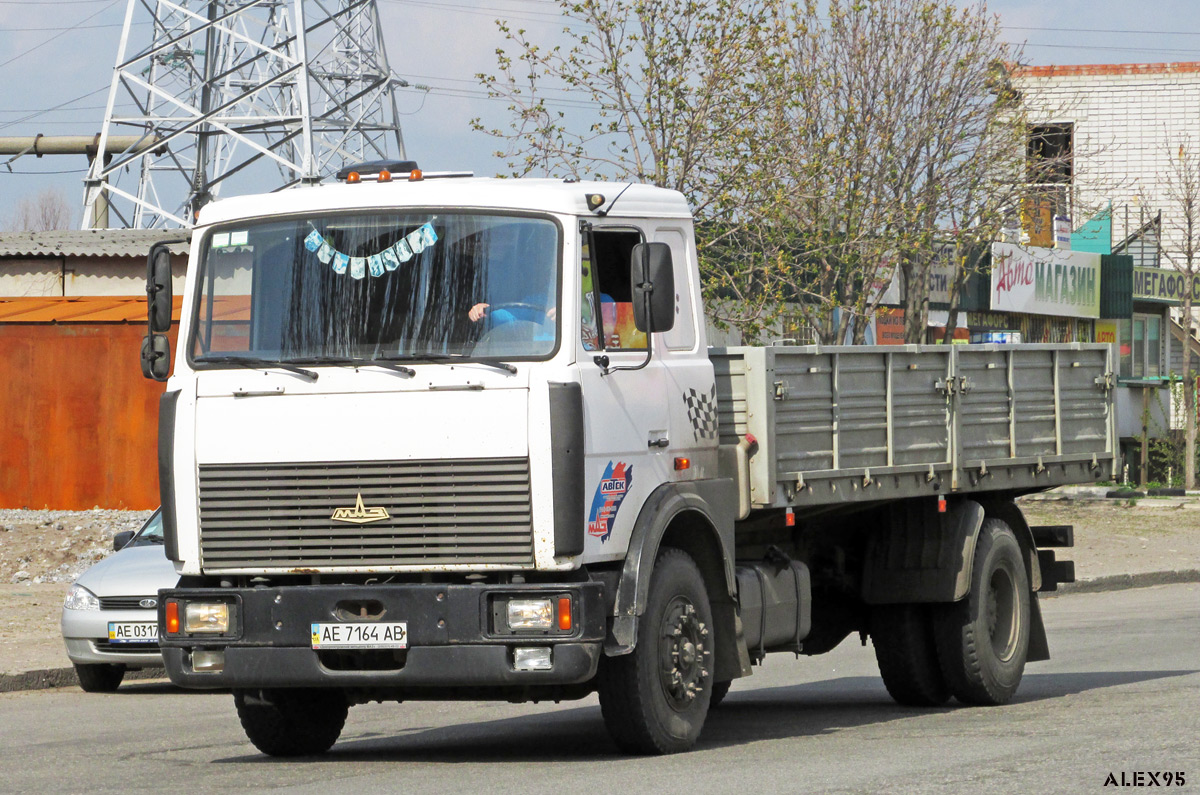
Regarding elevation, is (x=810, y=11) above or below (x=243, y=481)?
above

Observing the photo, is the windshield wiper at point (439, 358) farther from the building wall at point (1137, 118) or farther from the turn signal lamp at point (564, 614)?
the building wall at point (1137, 118)

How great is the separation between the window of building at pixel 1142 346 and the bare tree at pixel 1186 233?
1067 mm

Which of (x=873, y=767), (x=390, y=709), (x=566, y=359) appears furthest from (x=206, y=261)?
(x=390, y=709)

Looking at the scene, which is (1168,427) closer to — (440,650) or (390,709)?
(390,709)

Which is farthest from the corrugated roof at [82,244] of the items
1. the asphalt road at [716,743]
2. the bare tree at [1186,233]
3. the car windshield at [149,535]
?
the bare tree at [1186,233]

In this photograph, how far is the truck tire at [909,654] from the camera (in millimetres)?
11414

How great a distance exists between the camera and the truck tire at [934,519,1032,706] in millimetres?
11242

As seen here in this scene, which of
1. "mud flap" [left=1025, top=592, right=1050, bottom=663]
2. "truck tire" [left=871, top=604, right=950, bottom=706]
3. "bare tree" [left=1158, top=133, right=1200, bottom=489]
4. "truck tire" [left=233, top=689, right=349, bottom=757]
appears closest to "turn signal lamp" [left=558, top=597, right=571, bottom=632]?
"truck tire" [left=233, top=689, right=349, bottom=757]

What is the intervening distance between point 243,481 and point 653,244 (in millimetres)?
2155

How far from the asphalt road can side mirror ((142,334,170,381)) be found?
191 centimetres

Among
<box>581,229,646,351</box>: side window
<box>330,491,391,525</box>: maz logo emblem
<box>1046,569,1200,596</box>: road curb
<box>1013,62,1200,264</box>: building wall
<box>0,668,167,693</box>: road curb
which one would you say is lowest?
<box>1046,569,1200,596</box>: road curb

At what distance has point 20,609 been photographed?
17.8m

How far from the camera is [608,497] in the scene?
8.18 m

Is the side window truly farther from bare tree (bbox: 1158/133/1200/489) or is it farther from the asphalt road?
bare tree (bbox: 1158/133/1200/489)
